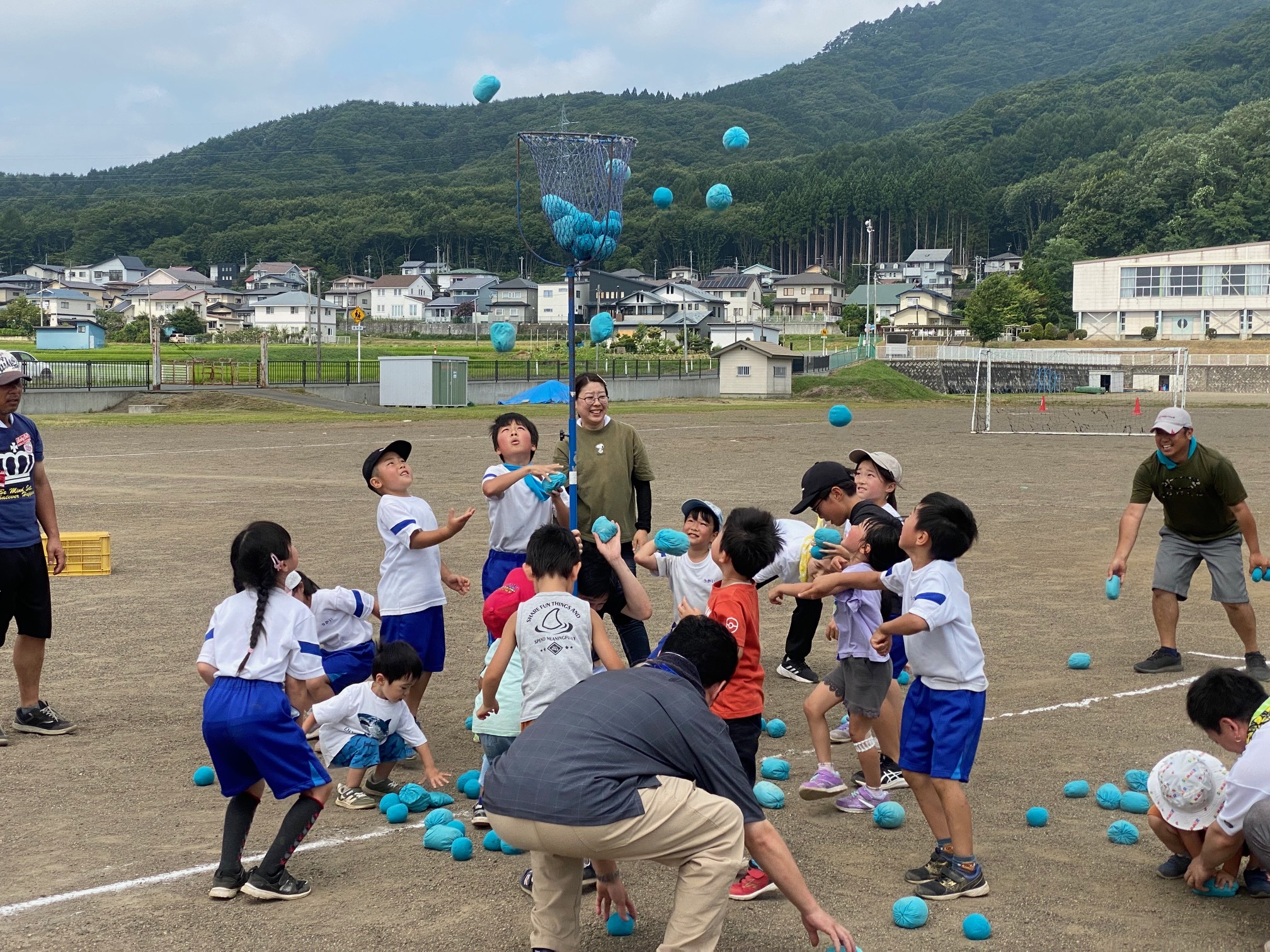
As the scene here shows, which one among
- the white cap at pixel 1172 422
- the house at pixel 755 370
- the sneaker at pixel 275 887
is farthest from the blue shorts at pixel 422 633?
the house at pixel 755 370

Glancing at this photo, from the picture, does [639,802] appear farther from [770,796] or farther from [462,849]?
[770,796]

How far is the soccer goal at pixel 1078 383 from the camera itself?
47719 mm

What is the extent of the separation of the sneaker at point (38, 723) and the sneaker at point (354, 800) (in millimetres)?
2264

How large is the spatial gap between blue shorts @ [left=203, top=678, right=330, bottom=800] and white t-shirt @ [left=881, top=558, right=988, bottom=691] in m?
2.73

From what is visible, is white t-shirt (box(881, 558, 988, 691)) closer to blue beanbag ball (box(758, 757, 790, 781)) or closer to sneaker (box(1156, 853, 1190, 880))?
sneaker (box(1156, 853, 1190, 880))

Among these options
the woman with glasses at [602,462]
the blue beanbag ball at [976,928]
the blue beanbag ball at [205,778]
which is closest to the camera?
the blue beanbag ball at [976,928]

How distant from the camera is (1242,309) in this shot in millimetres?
84625

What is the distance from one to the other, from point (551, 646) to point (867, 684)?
2.18 m

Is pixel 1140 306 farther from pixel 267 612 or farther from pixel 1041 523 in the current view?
pixel 267 612

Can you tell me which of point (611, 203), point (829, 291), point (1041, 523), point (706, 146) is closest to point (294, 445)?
point (1041, 523)

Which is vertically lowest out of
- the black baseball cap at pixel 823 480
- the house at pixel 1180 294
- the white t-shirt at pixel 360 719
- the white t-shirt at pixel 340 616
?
the white t-shirt at pixel 360 719

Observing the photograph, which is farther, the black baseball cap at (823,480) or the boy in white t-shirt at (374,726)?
the black baseball cap at (823,480)

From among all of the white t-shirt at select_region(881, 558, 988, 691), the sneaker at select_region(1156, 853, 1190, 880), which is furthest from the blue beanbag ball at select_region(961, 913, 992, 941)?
the sneaker at select_region(1156, 853, 1190, 880)

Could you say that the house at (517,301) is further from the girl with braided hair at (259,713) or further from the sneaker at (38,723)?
the girl with braided hair at (259,713)
